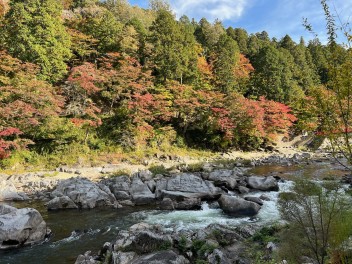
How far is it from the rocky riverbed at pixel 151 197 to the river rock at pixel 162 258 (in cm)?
2

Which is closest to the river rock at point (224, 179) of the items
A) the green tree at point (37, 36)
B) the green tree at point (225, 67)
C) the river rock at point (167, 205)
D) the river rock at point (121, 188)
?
the river rock at point (167, 205)

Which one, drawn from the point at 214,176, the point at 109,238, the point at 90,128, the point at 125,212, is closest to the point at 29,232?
the point at 109,238

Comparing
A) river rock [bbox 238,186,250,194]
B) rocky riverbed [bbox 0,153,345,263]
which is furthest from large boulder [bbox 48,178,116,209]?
river rock [bbox 238,186,250,194]

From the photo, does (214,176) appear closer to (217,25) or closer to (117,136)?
(117,136)

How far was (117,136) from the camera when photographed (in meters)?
26.2

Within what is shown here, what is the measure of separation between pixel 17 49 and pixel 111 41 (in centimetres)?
1008

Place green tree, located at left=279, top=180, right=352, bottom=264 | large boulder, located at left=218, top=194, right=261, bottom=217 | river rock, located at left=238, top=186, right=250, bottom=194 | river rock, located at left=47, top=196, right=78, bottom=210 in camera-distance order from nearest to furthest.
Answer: green tree, located at left=279, top=180, right=352, bottom=264
large boulder, located at left=218, top=194, right=261, bottom=217
river rock, located at left=47, top=196, right=78, bottom=210
river rock, located at left=238, top=186, right=250, bottom=194

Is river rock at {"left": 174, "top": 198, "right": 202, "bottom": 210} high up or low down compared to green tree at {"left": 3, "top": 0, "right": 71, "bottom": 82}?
down

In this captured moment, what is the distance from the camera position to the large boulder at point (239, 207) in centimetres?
1181

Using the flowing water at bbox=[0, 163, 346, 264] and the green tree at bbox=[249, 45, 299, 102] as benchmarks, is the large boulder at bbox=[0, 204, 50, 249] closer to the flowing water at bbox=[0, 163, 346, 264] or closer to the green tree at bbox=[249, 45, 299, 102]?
the flowing water at bbox=[0, 163, 346, 264]

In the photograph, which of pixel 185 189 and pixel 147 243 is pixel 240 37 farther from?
pixel 147 243

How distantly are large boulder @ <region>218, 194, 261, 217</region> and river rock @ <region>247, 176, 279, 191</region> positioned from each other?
12.3ft

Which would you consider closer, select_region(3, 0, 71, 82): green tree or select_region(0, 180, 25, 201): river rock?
select_region(0, 180, 25, 201): river rock

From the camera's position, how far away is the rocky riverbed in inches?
287
